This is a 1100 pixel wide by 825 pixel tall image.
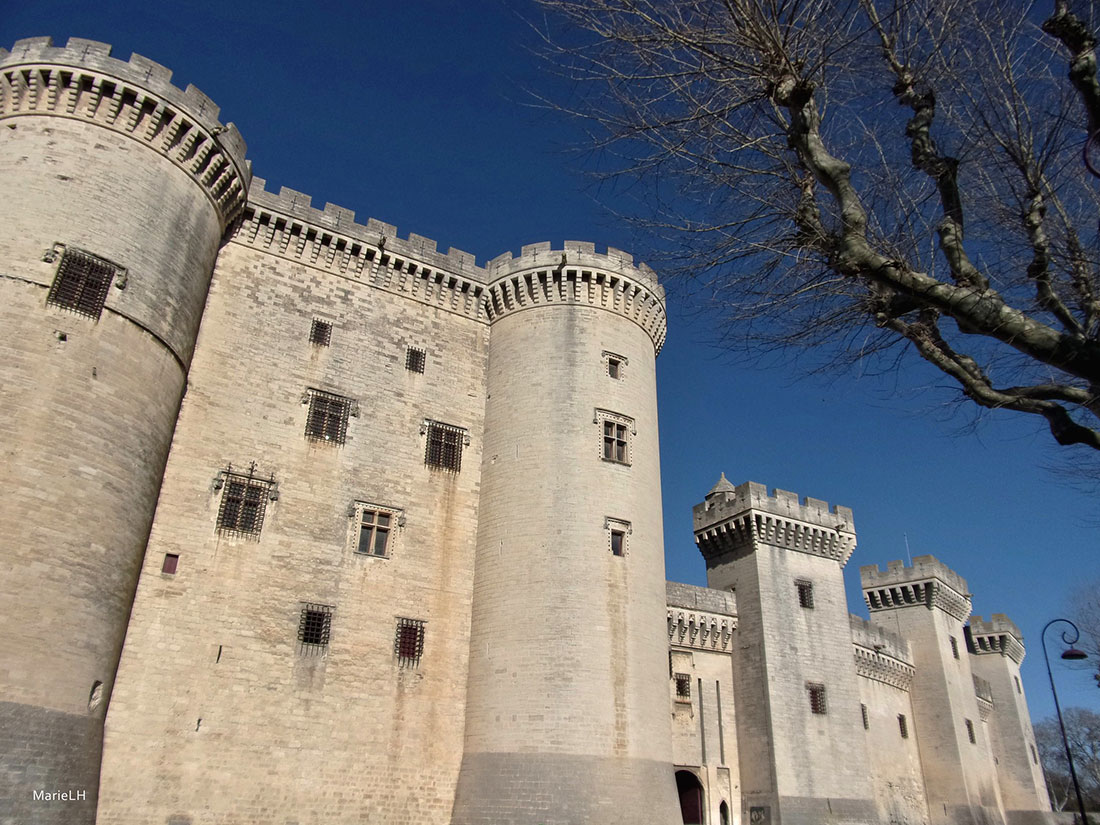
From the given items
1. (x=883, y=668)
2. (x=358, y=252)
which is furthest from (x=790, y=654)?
(x=358, y=252)

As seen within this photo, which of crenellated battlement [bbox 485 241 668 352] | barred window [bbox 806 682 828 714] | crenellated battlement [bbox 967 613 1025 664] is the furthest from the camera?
crenellated battlement [bbox 967 613 1025 664]

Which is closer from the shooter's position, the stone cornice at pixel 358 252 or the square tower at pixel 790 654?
the stone cornice at pixel 358 252

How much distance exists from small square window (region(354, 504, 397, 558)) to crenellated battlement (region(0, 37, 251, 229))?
902 cm

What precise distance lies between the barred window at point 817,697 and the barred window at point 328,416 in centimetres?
1715

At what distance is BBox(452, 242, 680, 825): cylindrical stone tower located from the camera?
1808 cm

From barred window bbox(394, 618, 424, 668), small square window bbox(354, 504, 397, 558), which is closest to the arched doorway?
barred window bbox(394, 618, 424, 668)

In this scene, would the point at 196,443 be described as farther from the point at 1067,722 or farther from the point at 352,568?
the point at 1067,722

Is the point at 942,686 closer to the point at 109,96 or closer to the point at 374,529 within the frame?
the point at 374,529

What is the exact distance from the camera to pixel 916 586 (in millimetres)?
36094

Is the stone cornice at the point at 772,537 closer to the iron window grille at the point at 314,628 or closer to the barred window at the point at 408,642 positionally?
the barred window at the point at 408,642

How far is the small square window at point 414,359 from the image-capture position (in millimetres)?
22578

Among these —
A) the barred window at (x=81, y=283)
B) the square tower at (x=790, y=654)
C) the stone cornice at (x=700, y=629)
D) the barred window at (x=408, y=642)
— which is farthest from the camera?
the stone cornice at (x=700, y=629)

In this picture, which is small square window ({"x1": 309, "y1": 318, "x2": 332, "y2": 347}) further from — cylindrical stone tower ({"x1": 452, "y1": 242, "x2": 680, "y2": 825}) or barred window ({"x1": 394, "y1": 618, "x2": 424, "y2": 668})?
barred window ({"x1": 394, "y1": 618, "x2": 424, "y2": 668})

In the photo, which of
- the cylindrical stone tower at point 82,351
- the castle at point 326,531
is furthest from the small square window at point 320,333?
the cylindrical stone tower at point 82,351
